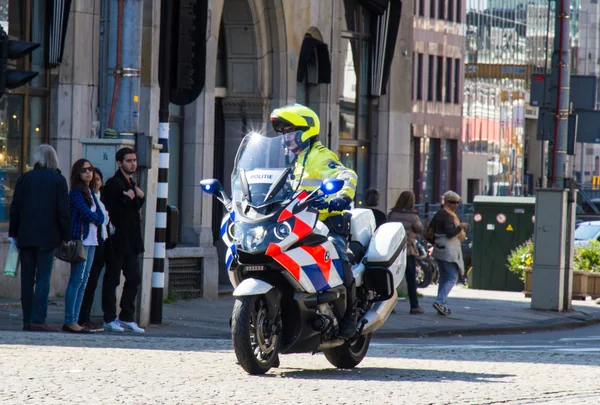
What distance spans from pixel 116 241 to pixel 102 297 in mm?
582

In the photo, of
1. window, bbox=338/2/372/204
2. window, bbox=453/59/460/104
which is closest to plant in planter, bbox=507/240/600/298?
window, bbox=338/2/372/204

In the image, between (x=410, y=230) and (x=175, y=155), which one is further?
(x=175, y=155)

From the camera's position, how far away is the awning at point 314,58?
23.4 meters

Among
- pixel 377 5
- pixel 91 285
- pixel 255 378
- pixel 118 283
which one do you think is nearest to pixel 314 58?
pixel 377 5

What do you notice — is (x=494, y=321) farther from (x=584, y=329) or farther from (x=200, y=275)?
(x=200, y=275)

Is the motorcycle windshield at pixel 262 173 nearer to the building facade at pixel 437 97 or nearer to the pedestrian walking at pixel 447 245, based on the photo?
the pedestrian walking at pixel 447 245

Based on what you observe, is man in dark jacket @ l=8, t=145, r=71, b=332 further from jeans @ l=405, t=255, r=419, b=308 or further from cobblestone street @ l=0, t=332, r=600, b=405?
jeans @ l=405, t=255, r=419, b=308

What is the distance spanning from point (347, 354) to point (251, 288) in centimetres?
147

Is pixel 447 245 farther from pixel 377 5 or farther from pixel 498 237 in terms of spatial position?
pixel 498 237

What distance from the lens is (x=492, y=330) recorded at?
18391 mm

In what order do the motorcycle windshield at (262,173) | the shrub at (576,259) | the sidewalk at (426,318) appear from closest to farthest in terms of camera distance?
the motorcycle windshield at (262,173), the sidewalk at (426,318), the shrub at (576,259)

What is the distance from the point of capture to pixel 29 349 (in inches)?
450

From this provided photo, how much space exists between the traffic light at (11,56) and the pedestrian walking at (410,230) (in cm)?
786

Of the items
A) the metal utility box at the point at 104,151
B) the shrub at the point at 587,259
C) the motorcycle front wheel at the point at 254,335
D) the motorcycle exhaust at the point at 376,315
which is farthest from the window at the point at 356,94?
the motorcycle front wheel at the point at 254,335
